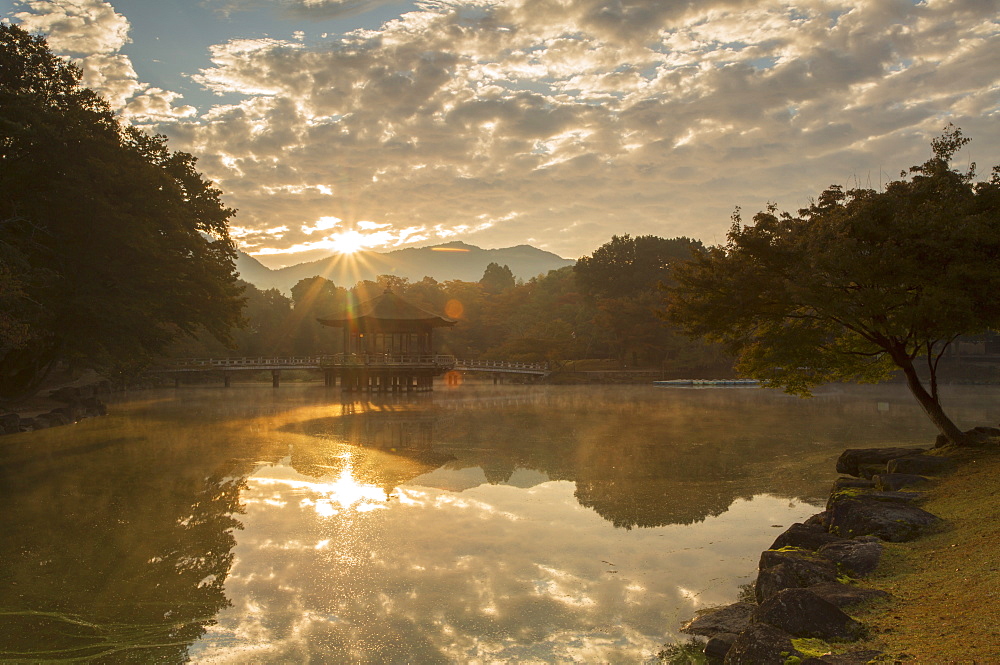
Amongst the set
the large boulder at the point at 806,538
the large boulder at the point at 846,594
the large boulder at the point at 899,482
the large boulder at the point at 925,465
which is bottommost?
the large boulder at the point at 806,538

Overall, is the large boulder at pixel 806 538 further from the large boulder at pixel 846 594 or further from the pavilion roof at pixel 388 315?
the pavilion roof at pixel 388 315

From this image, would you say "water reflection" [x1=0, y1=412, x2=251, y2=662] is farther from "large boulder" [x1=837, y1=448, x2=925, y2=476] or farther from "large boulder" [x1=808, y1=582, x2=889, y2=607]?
"large boulder" [x1=837, y1=448, x2=925, y2=476]

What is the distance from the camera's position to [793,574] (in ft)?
19.5

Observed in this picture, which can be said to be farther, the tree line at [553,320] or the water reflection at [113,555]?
the tree line at [553,320]

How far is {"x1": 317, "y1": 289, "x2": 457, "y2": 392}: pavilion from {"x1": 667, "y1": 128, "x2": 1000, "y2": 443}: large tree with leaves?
28573mm

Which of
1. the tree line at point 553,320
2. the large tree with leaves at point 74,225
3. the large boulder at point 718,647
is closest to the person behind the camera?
the large boulder at point 718,647

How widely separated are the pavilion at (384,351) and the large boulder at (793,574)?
3479 centimetres

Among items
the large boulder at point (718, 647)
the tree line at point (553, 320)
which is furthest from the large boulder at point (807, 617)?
the tree line at point (553, 320)

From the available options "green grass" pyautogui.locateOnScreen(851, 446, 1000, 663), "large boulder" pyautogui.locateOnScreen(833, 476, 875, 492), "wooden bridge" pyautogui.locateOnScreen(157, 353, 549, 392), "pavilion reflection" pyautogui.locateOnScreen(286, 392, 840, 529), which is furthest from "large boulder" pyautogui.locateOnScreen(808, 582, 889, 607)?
"wooden bridge" pyautogui.locateOnScreen(157, 353, 549, 392)

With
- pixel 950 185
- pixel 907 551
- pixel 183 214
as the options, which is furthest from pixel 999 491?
pixel 183 214

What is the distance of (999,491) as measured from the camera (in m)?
7.57

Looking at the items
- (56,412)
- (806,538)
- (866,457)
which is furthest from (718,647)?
(56,412)

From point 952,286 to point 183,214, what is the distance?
72.7ft

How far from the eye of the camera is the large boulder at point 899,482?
9094 mm
